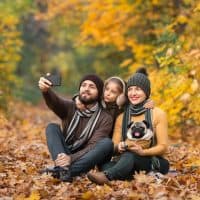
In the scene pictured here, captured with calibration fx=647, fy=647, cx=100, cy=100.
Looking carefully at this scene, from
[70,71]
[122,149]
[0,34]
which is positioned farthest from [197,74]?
[70,71]

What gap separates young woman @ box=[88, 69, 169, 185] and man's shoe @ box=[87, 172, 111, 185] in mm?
44

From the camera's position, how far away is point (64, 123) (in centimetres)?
771

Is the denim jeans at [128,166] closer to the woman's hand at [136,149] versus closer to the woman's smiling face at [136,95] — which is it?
the woman's hand at [136,149]

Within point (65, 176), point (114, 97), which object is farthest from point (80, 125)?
point (65, 176)

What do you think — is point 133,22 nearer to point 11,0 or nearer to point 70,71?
point 11,0

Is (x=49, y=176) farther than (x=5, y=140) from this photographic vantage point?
No

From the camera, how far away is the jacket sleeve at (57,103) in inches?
289

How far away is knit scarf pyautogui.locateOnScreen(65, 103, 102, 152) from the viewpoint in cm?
751

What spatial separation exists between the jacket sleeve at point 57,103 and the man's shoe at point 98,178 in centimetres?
119

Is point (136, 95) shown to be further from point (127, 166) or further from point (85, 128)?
point (127, 166)

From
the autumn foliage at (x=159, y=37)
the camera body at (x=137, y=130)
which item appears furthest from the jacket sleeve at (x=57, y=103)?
the autumn foliage at (x=159, y=37)

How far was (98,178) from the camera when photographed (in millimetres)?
6598

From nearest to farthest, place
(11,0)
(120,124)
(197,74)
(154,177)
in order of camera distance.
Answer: (154,177) → (120,124) → (197,74) → (11,0)

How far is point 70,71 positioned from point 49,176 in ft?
120
